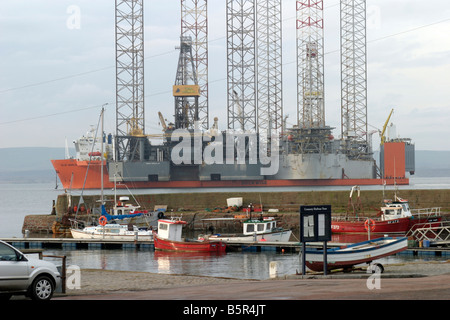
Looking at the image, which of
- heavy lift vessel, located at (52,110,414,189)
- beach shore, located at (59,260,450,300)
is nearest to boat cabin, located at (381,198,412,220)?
beach shore, located at (59,260,450,300)

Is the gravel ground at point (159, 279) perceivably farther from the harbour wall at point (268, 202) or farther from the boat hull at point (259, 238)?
the harbour wall at point (268, 202)

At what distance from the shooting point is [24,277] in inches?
Answer: 428

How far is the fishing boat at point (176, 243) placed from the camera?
3069 cm

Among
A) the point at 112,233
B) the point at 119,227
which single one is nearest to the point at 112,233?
the point at 112,233

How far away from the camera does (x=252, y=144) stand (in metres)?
109

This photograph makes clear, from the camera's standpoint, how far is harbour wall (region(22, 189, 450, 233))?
44.0 m

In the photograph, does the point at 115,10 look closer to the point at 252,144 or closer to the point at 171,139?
the point at 171,139

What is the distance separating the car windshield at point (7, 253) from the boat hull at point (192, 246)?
19493 millimetres

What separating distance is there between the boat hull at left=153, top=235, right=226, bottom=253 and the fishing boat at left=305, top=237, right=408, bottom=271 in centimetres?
1184

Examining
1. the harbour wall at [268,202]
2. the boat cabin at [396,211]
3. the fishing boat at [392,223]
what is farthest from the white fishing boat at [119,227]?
the boat cabin at [396,211]

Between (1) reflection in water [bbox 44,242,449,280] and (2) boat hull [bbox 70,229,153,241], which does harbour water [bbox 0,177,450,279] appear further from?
(2) boat hull [bbox 70,229,153,241]

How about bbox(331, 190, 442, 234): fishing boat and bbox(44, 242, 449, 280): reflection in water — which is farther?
bbox(331, 190, 442, 234): fishing boat
